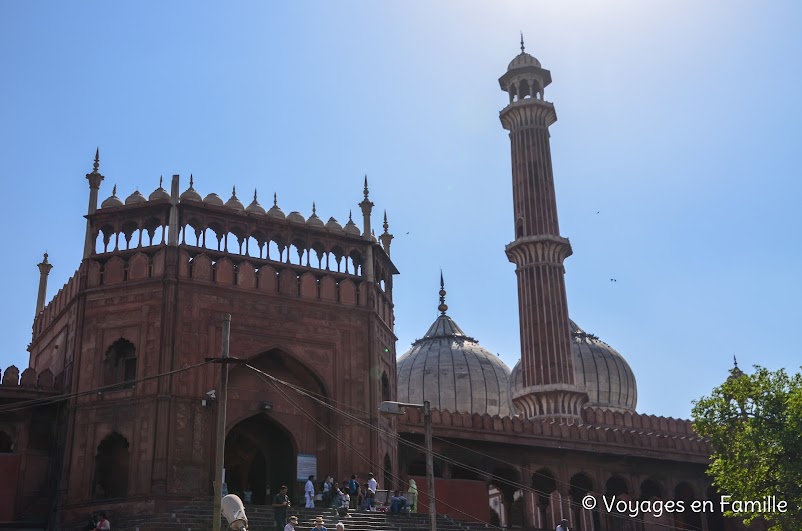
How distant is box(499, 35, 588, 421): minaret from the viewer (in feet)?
105

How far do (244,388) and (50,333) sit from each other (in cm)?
603

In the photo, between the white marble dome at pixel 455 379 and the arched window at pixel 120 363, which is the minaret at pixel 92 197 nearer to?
the arched window at pixel 120 363

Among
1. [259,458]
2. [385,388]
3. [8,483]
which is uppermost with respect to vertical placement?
[385,388]

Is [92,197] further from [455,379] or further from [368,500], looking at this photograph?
[455,379]

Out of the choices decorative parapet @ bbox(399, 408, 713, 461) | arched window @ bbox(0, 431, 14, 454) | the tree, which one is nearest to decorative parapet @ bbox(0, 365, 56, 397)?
arched window @ bbox(0, 431, 14, 454)

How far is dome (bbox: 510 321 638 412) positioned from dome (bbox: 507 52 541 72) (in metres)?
11.0

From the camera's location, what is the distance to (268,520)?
1800cm

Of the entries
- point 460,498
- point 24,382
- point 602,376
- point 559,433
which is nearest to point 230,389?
point 24,382

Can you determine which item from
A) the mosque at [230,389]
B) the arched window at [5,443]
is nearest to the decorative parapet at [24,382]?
the mosque at [230,389]

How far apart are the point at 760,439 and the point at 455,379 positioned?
19.5 metres

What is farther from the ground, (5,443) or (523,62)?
(523,62)

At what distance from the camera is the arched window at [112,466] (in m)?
20.6

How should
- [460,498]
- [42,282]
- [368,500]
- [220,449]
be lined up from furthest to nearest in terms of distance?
1. [42,282]
2. [460,498]
3. [368,500]
4. [220,449]

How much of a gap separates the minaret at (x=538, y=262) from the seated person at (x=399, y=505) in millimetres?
12137
